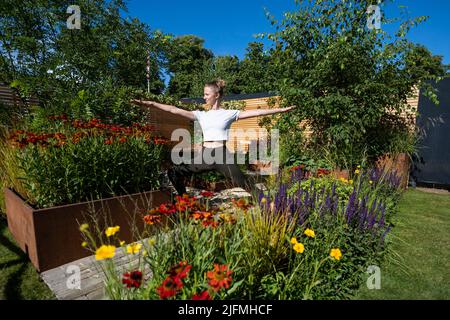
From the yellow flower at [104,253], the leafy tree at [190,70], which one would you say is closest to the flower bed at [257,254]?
the yellow flower at [104,253]

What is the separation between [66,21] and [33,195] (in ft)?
9.80

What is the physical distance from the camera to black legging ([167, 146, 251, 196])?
10.5 feet

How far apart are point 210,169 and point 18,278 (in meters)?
2.06

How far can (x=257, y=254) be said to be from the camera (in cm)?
183

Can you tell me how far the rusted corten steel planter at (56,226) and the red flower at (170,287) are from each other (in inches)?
37.5

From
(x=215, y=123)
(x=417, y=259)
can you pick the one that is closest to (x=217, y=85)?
(x=215, y=123)

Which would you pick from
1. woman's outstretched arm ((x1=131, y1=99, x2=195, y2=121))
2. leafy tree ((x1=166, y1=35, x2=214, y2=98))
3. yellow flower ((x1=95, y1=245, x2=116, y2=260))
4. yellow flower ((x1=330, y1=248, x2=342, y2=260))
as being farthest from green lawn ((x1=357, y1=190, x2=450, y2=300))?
leafy tree ((x1=166, y1=35, x2=214, y2=98))

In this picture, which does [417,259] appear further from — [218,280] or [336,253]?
[218,280]

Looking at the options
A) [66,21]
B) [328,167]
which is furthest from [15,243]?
[328,167]

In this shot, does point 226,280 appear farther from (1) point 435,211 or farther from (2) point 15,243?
(1) point 435,211

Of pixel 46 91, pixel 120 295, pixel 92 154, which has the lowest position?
pixel 120 295

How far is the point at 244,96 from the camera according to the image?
39.4 feet

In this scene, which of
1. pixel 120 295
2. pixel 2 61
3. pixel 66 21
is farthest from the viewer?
pixel 66 21

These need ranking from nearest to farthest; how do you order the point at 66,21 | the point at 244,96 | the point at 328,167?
1. the point at 66,21
2. the point at 328,167
3. the point at 244,96
